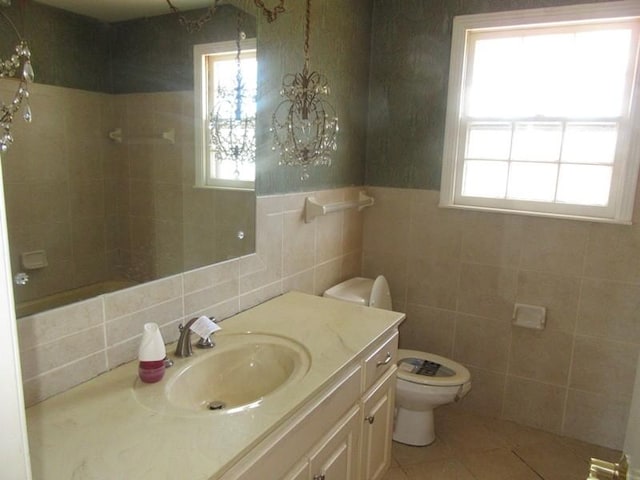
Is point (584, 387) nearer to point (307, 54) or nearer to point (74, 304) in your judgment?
point (307, 54)

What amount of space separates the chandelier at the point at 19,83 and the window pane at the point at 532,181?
2385mm

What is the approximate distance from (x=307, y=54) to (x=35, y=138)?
141cm

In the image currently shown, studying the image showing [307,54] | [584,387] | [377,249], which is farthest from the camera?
[377,249]

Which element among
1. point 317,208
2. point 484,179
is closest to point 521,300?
point 484,179

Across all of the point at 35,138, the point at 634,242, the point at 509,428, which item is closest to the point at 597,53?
the point at 634,242

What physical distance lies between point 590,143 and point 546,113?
283mm

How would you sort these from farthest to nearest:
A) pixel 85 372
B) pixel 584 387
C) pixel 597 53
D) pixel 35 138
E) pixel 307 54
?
pixel 584 387 → pixel 597 53 → pixel 307 54 → pixel 85 372 → pixel 35 138

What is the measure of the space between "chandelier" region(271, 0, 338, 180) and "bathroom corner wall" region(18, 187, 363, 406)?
0.20 meters

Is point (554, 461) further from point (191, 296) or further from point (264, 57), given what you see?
point (264, 57)

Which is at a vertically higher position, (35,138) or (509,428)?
(35,138)

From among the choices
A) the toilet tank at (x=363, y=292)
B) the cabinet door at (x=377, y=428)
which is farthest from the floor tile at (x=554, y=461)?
the toilet tank at (x=363, y=292)

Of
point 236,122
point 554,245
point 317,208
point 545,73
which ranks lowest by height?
point 554,245

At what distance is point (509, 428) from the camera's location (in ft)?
8.70

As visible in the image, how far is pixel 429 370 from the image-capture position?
2.50 meters
